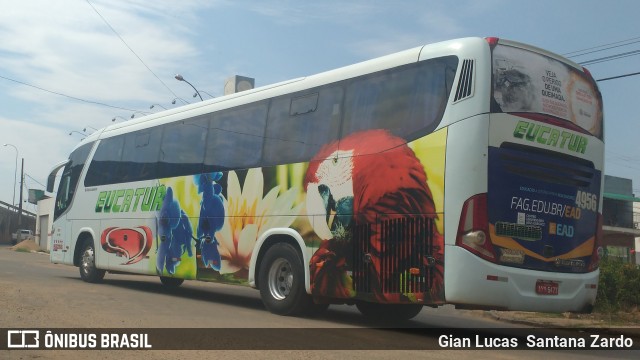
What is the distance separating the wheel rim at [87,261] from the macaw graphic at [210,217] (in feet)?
16.7

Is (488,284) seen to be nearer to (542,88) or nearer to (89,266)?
(542,88)

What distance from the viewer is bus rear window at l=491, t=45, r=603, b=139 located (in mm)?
8320

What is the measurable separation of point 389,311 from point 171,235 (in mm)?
4918

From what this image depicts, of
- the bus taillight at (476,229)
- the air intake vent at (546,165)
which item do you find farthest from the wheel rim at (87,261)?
the air intake vent at (546,165)

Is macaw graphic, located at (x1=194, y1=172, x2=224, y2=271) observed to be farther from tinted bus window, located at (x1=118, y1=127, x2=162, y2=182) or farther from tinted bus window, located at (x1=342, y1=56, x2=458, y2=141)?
tinted bus window, located at (x1=342, y1=56, x2=458, y2=141)

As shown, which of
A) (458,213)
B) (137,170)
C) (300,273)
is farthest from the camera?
(137,170)

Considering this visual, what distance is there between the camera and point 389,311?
1097 cm

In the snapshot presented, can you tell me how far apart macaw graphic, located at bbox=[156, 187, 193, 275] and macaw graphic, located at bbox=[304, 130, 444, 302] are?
374cm

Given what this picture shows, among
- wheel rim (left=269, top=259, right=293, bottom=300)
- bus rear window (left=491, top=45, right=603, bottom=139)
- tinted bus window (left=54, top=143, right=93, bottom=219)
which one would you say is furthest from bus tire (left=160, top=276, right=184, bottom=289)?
bus rear window (left=491, top=45, right=603, bottom=139)

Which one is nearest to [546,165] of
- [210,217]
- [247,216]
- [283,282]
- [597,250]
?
[597,250]

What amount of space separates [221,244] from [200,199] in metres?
1.16

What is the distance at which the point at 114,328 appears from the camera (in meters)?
8.30

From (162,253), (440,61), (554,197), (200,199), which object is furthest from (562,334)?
(162,253)

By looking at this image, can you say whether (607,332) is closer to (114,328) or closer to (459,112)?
(459,112)
